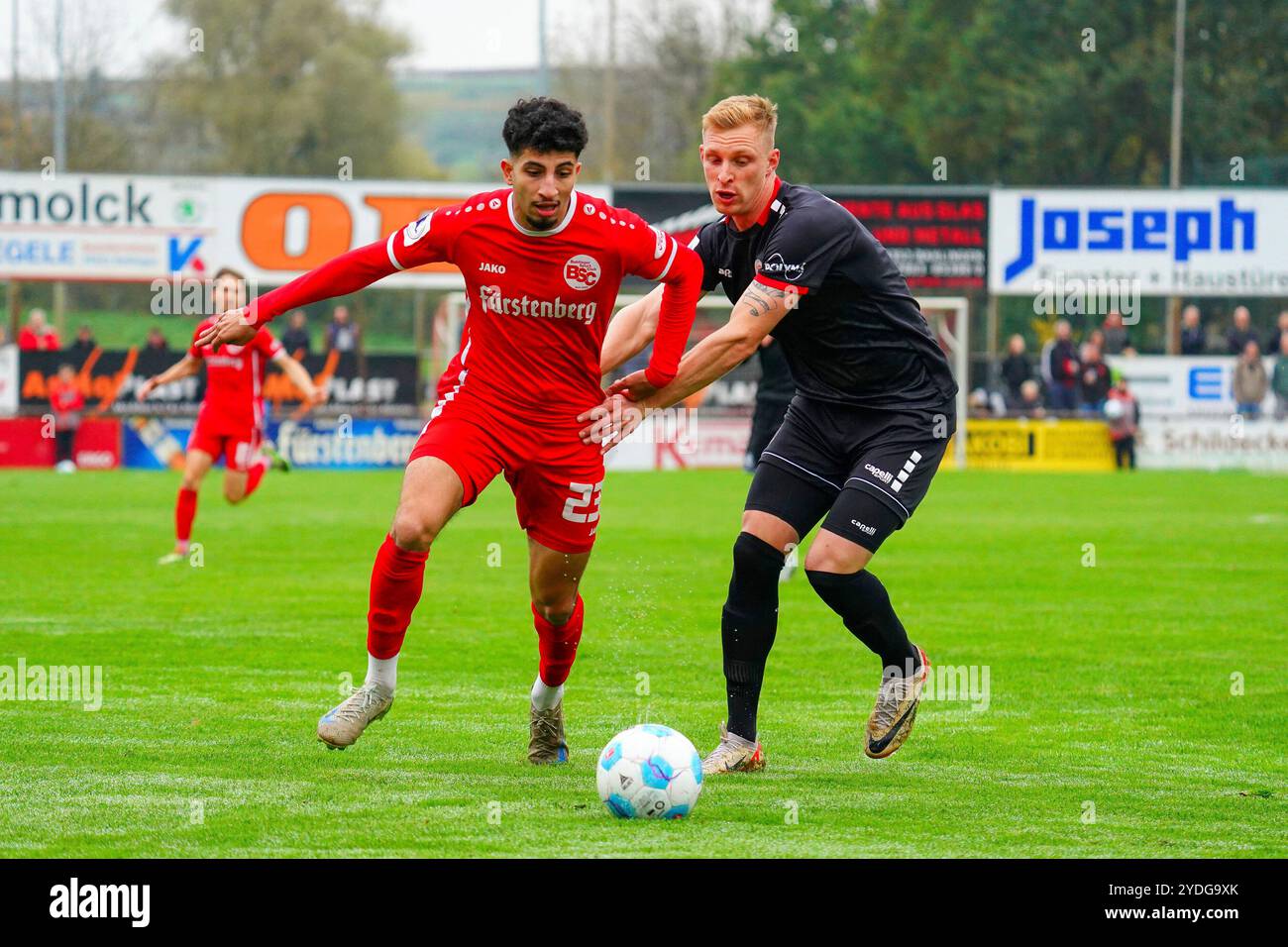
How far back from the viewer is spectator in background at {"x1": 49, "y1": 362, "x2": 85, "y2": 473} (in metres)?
27.5

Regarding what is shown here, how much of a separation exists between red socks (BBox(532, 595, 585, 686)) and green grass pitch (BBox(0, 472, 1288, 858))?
34cm

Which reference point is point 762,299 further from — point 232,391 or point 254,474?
point 254,474

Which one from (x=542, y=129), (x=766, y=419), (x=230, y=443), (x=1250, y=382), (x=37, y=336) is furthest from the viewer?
(x=1250, y=382)

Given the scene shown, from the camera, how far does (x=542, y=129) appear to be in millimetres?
6344

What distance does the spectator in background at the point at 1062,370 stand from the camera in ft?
99.0

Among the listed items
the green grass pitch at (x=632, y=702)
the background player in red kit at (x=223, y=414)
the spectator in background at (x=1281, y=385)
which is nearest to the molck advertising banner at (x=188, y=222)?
the spectator in background at (x=1281, y=385)

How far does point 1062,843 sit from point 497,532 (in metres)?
12.8

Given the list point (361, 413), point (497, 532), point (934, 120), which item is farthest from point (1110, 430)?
point (934, 120)

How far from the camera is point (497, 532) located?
18.0 metres

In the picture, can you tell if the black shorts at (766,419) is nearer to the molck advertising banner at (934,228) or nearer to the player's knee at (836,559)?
the player's knee at (836,559)

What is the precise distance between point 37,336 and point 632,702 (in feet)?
76.8

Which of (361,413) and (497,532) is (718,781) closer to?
(497,532)

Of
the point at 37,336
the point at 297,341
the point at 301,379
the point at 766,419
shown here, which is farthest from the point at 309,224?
the point at 766,419
